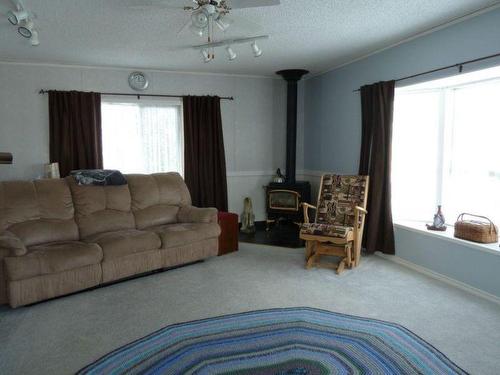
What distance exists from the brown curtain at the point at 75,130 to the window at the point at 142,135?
0.71 feet

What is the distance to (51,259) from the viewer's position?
308 cm

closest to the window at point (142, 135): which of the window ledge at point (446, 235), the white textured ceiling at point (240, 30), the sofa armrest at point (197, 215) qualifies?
the white textured ceiling at point (240, 30)

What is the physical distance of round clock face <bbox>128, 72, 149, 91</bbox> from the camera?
507 cm

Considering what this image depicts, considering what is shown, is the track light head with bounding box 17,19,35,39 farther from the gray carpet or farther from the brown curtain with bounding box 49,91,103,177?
the gray carpet

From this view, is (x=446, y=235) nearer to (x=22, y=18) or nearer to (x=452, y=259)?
(x=452, y=259)

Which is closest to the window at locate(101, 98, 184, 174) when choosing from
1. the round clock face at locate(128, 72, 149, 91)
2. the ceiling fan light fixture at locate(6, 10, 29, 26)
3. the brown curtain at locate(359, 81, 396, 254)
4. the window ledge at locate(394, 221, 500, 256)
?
the round clock face at locate(128, 72, 149, 91)

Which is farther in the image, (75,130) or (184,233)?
(75,130)

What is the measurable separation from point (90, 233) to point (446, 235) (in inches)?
144

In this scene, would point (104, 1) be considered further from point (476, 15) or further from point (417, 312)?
point (417, 312)

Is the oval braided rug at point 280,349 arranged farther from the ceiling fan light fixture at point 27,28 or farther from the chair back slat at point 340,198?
the ceiling fan light fixture at point 27,28

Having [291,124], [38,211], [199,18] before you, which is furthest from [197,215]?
[199,18]

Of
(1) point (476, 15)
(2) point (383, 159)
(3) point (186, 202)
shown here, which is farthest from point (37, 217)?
(1) point (476, 15)

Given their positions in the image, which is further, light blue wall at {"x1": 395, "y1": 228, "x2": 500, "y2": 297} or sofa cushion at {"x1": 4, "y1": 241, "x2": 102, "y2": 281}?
light blue wall at {"x1": 395, "y1": 228, "x2": 500, "y2": 297}

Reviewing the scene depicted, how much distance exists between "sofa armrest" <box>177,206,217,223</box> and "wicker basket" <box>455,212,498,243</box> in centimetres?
259
